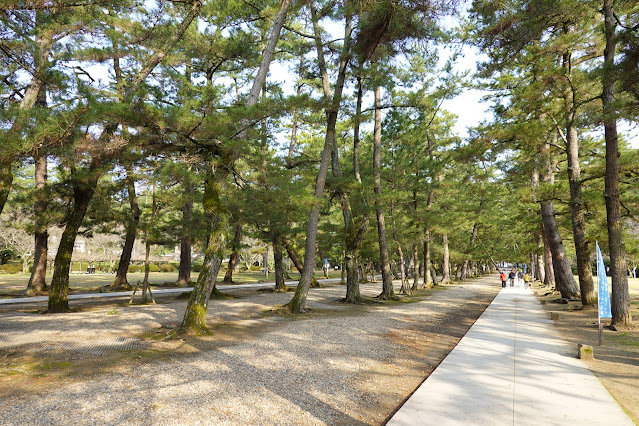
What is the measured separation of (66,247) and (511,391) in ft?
37.7

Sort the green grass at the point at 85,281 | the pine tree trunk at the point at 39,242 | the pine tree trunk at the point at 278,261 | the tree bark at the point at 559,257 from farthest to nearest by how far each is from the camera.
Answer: the pine tree trunk at the point at 278,261 → the green grass at the point at 85,281 → the pine tree trunk at the point at 39,242 → the tree bark at the point at 559,257

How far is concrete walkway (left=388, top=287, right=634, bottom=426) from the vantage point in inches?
145

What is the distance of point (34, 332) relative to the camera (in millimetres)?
8000

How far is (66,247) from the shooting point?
406 inches

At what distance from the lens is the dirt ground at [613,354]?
4.47 metres

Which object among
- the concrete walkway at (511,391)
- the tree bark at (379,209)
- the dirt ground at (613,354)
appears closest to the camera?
the concrete walkway at (511,391)

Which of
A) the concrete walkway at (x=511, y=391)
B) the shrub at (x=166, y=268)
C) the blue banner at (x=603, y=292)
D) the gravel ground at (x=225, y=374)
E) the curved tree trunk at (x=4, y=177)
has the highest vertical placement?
the curved tree trunk at (x=4, y=177)

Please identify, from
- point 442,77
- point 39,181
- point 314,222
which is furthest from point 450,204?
point 39,181

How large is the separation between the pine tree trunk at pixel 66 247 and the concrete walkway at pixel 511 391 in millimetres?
9866

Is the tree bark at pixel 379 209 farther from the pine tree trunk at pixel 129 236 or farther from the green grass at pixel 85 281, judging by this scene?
the green grass at pixel 85 281

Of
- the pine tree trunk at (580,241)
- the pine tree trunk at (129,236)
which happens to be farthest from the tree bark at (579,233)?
the pine tree trunk at (129,236)

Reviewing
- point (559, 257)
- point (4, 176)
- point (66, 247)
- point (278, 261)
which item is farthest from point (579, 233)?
point (66, 247)

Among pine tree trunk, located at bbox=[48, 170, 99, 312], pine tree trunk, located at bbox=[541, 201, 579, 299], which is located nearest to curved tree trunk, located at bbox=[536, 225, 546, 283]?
pine tree trunk, located at bbox=[541, 201, 579, 299]

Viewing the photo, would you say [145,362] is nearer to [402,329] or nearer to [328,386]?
[328,386]
